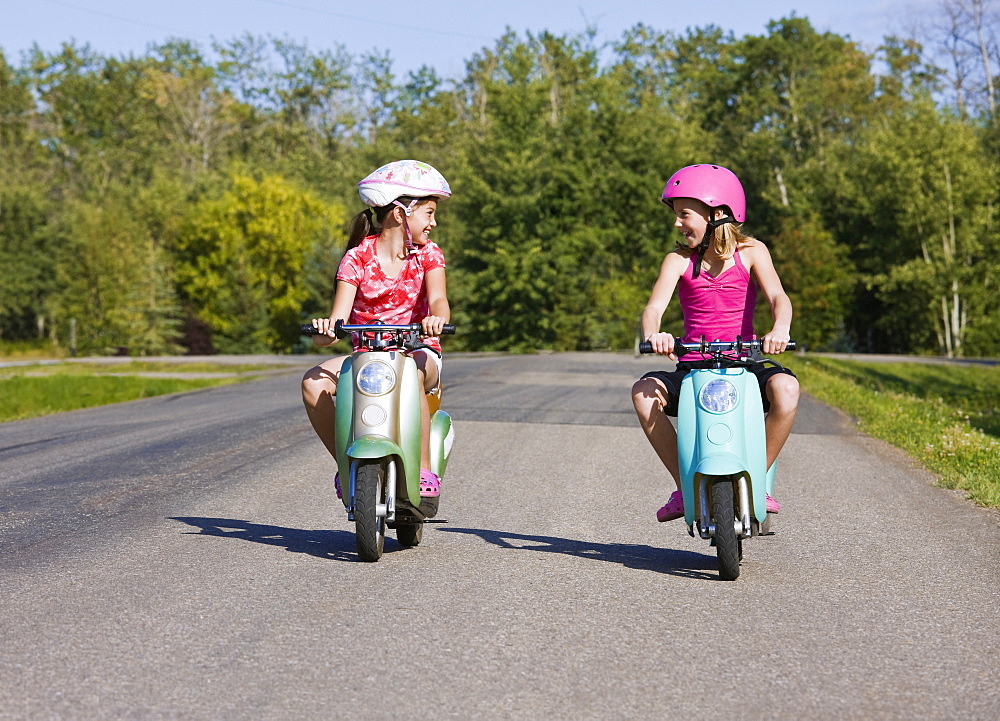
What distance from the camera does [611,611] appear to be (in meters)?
4.89

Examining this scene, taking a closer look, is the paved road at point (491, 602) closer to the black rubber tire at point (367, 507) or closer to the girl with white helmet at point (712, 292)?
the black rubber tire at point (367, 507)

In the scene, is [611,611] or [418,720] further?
[611,611]

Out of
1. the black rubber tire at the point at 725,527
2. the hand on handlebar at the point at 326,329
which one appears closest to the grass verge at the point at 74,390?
the hand on handlebar at the point at 326,329

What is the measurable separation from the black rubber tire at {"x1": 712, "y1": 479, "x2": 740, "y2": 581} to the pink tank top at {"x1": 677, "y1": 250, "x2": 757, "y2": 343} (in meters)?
0.75

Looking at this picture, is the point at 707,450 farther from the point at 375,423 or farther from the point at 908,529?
the point at 908,529

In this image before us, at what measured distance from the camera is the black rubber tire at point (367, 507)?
573 centimetres

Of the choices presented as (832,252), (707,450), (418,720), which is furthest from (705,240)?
(832,252)

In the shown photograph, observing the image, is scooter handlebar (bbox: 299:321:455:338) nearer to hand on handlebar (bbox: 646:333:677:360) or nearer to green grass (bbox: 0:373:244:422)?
hand on handlebar (bbox: 646:333:677:360)

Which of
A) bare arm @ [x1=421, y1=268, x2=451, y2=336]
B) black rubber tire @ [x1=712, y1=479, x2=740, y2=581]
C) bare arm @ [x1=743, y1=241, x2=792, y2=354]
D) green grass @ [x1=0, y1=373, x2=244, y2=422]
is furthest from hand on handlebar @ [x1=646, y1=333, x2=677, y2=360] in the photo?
green grass @ [x1=0, y1=373, x2=244, y2=422]

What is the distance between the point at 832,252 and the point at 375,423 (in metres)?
49.8

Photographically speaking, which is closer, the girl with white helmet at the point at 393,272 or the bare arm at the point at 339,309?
the bare arm at the point at 339,309

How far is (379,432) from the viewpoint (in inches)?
230

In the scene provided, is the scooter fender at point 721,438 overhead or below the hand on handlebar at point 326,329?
below

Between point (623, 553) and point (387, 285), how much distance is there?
1.80 metres
